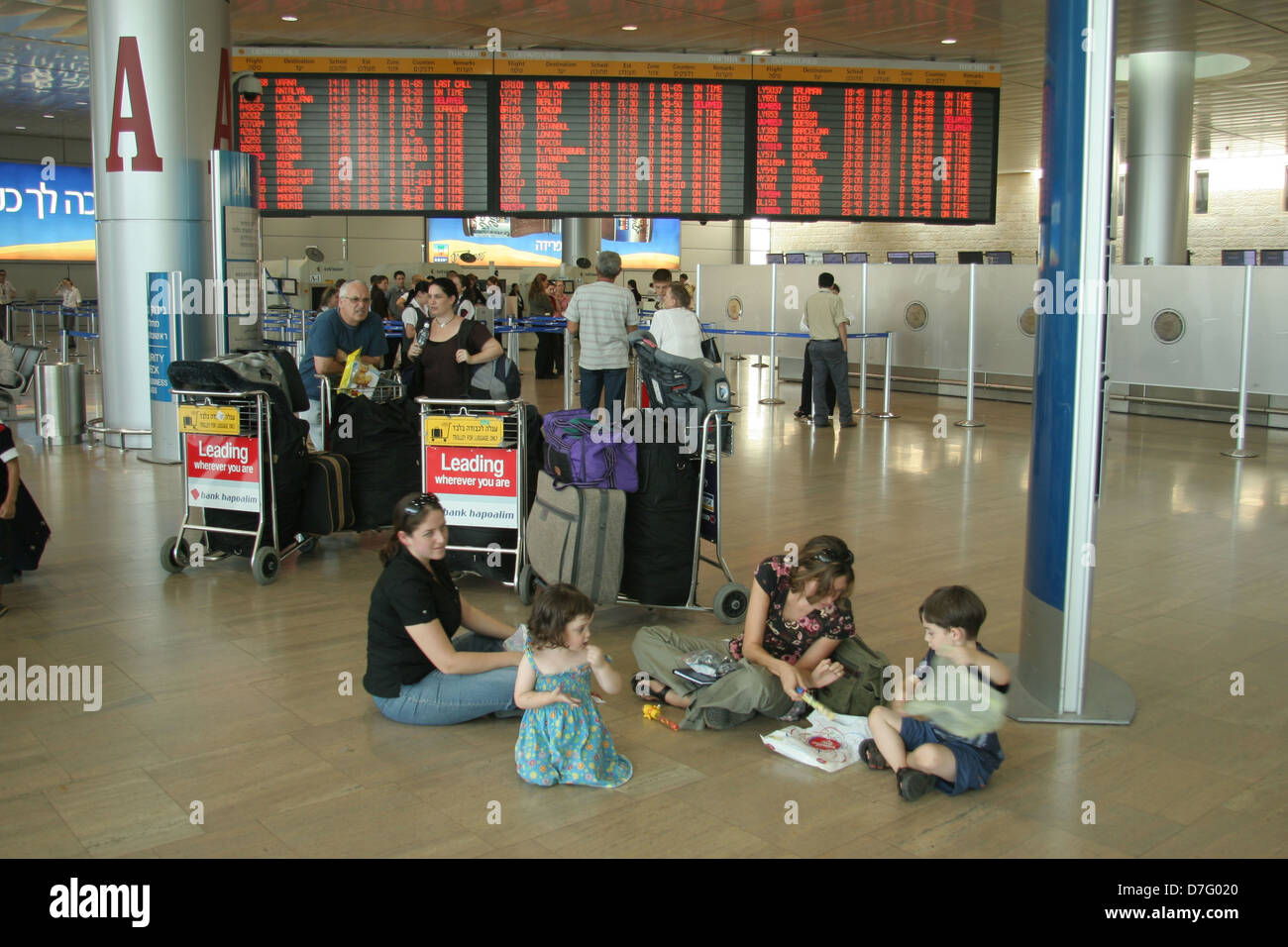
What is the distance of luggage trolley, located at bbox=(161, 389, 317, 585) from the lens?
19.7 ft

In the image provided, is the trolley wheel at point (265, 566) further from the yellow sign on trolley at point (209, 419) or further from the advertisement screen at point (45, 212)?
the advertisement screen at point (45, 212)

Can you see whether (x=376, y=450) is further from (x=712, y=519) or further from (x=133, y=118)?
(x=133, y=118)

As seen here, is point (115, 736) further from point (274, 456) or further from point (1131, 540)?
point (1131, 540)

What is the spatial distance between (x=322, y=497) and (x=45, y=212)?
1055 inches

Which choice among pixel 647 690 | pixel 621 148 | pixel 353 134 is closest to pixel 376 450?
pixel 647 690

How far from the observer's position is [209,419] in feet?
20.1

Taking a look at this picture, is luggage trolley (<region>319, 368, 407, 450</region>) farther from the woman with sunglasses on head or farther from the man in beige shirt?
the man in beige shirt

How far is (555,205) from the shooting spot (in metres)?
11.1

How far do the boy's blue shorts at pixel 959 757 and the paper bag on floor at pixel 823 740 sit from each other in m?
0.25

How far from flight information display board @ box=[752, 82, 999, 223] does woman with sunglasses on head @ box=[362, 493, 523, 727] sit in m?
8.18

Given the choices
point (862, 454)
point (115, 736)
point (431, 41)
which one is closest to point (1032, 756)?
point (115, 736)

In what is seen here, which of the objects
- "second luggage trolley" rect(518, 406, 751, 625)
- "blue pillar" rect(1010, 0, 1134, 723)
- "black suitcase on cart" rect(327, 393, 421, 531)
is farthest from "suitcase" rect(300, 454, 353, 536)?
"blue pillar" rect(1010, 0, 1134, 723)

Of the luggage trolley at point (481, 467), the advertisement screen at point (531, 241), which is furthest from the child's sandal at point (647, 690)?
the advertisement screen at point (531, 241)

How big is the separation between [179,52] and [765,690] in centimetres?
786
